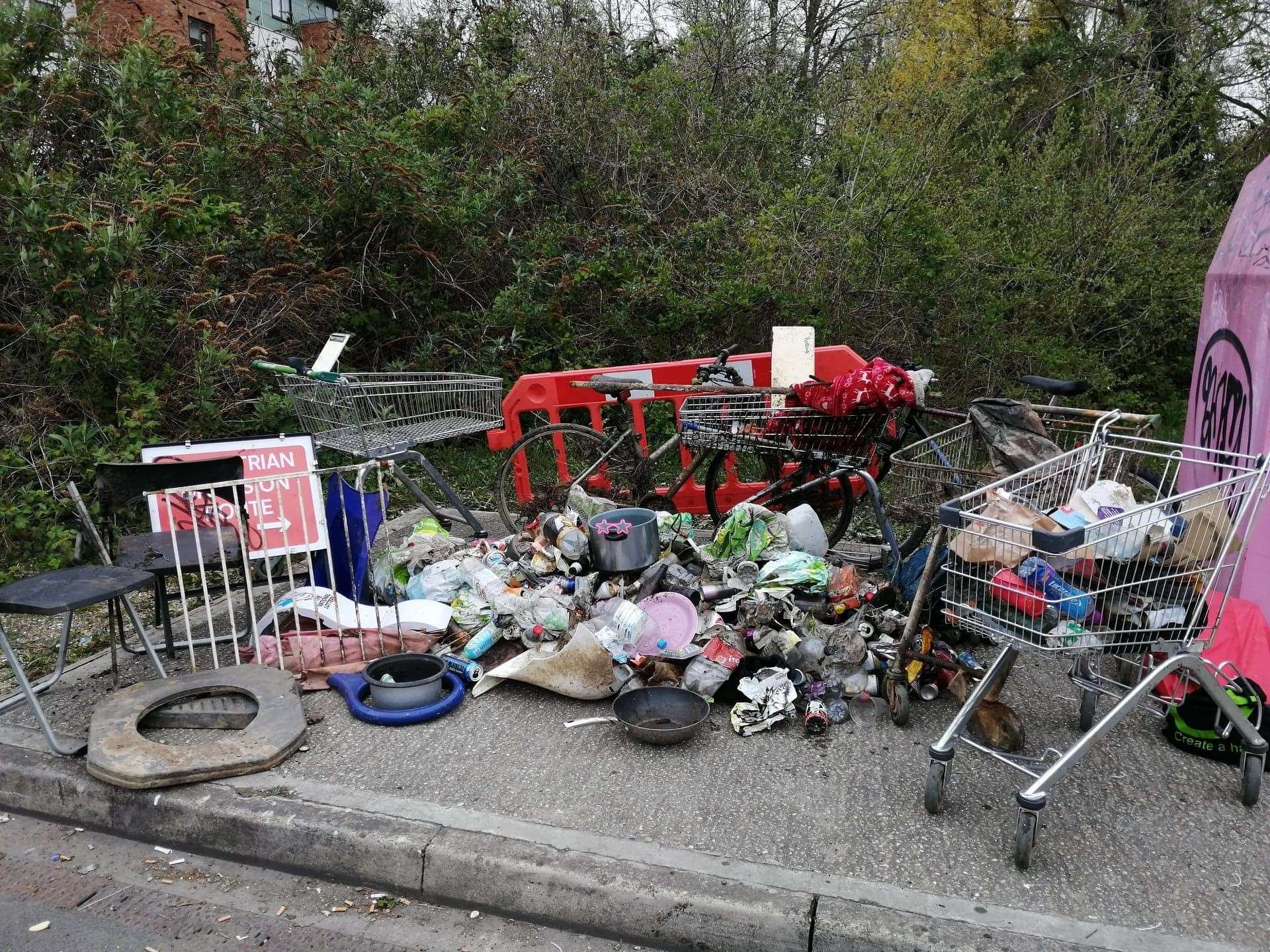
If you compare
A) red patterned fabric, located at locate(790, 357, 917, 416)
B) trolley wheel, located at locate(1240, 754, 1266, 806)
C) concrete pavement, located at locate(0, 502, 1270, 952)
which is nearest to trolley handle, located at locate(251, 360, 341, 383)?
concrete pavement, located at locate(0, 502, 1270, 952)

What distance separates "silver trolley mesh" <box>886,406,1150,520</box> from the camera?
383 cm

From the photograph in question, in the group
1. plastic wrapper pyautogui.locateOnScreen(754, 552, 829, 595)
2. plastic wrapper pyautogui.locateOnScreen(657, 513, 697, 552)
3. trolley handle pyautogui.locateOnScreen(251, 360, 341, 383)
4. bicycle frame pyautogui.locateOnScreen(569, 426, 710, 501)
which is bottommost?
plastic wrapper pyautogui.locateOnScreen(754, 552, 829, 595)

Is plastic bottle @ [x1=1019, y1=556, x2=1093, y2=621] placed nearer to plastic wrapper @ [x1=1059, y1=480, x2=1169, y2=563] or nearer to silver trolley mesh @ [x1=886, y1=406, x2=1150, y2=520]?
plastic wrapper @ [x1=1059, y1=480, x2=1169, y2=563]

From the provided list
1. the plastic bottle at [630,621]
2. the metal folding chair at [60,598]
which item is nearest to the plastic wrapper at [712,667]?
the plastic bottle at [630,621]

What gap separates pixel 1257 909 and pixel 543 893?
216cm

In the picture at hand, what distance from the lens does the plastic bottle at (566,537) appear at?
4.95m

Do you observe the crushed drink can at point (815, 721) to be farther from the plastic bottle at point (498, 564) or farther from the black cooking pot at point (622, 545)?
the plastic bottle at point (498, 564)

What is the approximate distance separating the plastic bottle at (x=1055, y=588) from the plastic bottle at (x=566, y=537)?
2.56 m

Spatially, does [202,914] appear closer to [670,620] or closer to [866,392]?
[670,620]

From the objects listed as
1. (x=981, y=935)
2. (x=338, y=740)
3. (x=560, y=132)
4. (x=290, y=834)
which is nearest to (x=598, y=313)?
(x=560, y=132)

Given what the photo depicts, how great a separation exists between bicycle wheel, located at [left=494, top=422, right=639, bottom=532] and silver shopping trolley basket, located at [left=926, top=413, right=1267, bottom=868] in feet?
10.2

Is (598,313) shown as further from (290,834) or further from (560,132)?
(290,834)

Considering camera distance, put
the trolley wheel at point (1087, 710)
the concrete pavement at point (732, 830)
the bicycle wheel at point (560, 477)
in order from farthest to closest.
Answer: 1. the bicycle wheel at point (560, 477)
2. the trolley wheel at point (1087, 710)
3. the concrete pavement at point (732, 830)

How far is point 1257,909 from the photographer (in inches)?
102
